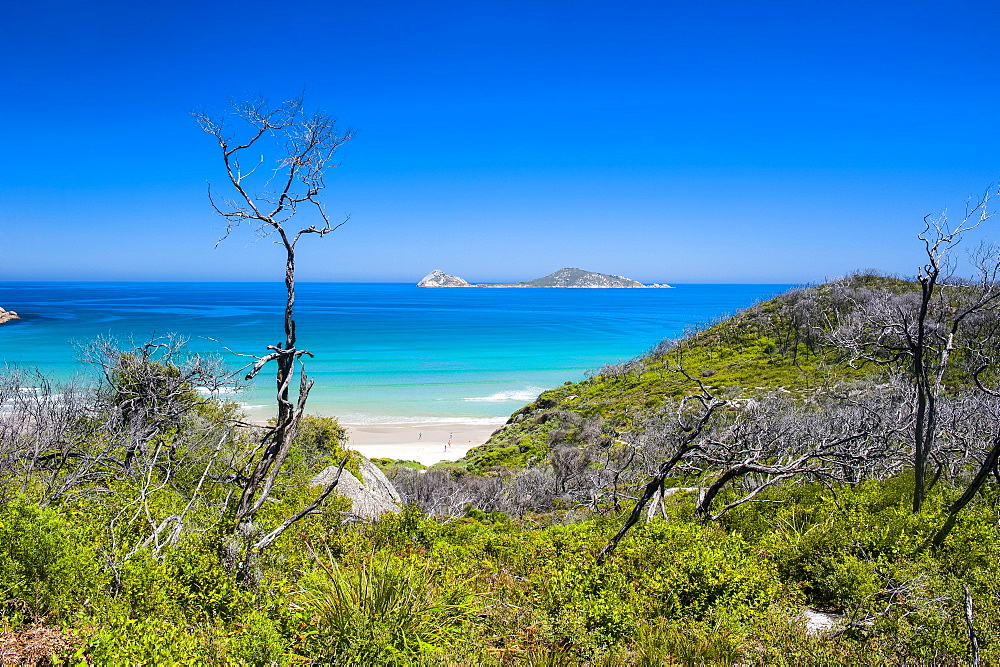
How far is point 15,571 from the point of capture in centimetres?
416

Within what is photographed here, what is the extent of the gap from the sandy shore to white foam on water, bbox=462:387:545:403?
7.33 m

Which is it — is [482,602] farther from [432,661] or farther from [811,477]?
[811,477]

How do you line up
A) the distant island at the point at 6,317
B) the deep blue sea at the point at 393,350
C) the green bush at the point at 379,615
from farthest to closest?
the distant island at the point at 6,317, the deep blue sea at the point at 393,350, the green bush at the point at 379,615

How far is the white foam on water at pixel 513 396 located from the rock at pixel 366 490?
29498mm

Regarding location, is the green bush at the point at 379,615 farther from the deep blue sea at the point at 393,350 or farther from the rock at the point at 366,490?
the deep blue sea at the point at 393,350

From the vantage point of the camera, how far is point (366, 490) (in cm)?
1340

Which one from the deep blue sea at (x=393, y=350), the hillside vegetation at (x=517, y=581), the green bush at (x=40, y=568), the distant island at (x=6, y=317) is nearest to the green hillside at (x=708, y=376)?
the deep blue sea at (x=393, y=350)

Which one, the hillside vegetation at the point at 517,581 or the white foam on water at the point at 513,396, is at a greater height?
the hillside vegetation at the point at 517,581

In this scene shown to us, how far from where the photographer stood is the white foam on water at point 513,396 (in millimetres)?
46069

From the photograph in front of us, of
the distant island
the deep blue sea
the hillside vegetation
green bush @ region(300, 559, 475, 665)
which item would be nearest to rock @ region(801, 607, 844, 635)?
the hillside vegetation

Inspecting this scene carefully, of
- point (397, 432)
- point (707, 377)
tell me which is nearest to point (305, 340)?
point (397, 432)

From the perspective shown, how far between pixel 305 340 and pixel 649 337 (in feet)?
187

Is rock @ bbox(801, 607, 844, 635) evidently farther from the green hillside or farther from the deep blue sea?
the deep blue sea

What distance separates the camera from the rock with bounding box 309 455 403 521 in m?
12.1
